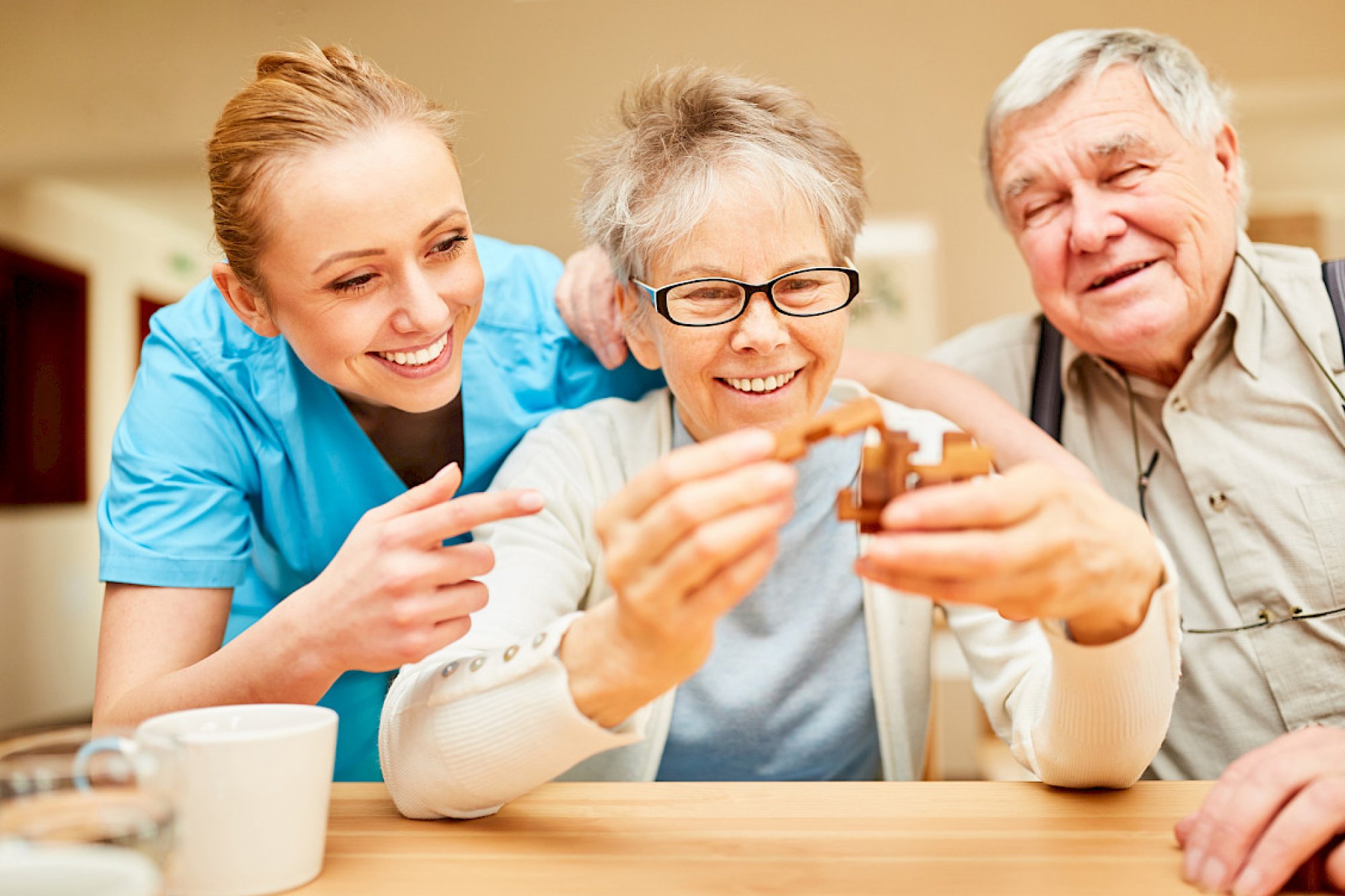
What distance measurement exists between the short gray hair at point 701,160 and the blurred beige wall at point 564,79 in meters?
2.93

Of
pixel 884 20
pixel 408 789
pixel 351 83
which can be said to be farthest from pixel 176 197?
pixel 408 789

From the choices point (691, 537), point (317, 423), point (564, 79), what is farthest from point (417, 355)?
point (564, 79)

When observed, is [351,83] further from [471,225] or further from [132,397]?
[132,397]

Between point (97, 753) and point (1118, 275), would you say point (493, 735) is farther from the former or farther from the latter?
point (1118, 275)

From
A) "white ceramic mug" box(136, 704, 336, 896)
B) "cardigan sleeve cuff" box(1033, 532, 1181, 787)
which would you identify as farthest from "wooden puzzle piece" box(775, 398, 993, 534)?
"white ceramic mug" box(136, 704, 336, 896)

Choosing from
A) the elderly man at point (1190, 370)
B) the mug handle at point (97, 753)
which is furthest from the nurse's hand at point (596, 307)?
the mug handle at point (97, 753)

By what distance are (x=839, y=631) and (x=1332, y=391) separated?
29.3 inches

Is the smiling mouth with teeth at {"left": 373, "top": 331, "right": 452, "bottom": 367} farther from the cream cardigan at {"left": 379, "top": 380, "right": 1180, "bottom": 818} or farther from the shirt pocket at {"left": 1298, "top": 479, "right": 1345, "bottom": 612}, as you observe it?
the shirt pocket at {"left": 1298, "top": 479, "right": 1345, "bottom": 612}

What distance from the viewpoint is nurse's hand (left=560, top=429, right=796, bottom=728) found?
2.26 feet

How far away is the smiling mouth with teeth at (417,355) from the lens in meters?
1.21

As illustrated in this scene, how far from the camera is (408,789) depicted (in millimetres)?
934

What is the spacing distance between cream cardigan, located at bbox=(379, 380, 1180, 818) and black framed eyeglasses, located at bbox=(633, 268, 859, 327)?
0.21 meters

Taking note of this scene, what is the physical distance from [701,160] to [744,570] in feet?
2.22

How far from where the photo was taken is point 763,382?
1.26 m
